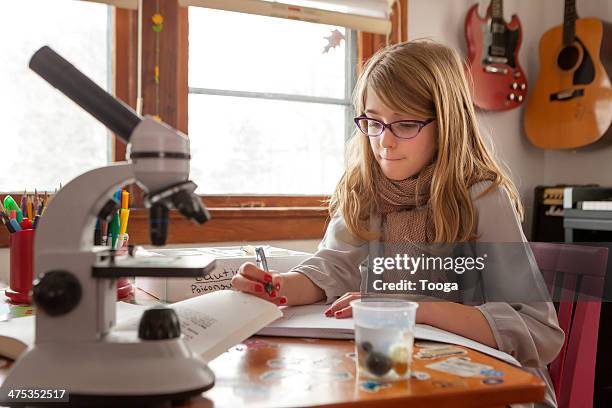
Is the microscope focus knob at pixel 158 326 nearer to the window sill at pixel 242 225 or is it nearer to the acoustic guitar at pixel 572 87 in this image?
the window sill at pixel 242 225

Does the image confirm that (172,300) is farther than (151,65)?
No

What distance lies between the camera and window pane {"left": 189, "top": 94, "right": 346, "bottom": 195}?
7.00 feet

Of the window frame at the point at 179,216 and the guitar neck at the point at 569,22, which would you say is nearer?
the window frame at the point at 179,216

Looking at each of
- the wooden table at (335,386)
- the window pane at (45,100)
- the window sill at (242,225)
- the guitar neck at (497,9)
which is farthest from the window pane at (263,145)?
the wooden table at (335,386)

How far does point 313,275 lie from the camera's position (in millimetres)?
1042

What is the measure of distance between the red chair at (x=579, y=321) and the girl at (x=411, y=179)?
15 centimetres

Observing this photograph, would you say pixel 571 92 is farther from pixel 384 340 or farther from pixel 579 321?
pixel 384 340

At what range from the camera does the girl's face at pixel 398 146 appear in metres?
1.11

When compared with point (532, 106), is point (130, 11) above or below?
above

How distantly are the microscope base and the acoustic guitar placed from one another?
2.38m

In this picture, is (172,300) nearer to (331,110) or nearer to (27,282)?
(27,282)

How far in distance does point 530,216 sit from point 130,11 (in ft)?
6.66

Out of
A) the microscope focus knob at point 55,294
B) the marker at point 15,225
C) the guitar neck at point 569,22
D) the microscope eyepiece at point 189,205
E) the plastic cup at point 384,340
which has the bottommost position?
the plastic cup at point 384,340

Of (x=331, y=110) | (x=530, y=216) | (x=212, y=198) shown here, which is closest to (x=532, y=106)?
(x=530, y=216)
